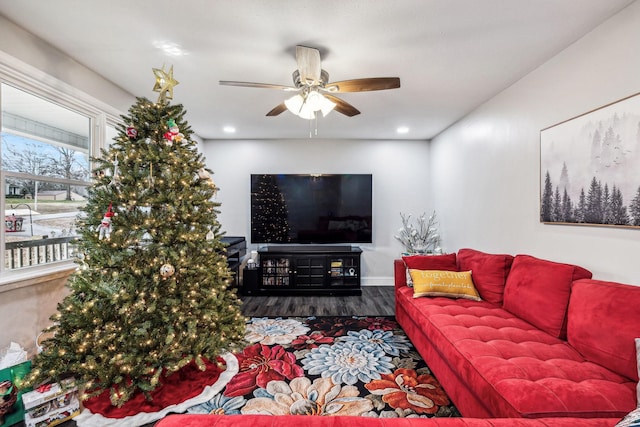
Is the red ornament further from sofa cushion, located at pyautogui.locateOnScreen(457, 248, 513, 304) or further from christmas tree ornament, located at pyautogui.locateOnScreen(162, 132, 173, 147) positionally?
sofa cushion, located at pyautogui.locateOnScreen(457, 248, 513, 304)

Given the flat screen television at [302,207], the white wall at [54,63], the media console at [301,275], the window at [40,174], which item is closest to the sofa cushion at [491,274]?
the media console at [301,275]

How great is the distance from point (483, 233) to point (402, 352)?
1684mm

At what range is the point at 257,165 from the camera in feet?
15.8

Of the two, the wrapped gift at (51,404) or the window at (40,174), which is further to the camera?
the window at (40,174)

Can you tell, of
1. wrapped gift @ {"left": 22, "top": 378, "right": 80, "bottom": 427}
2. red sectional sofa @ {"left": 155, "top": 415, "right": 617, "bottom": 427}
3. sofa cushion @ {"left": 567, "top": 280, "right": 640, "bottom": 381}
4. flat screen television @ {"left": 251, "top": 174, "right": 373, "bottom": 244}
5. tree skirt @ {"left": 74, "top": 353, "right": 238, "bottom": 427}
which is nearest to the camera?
red sectional sofa @ {"left": 155, "top": 415, "right": 617, "bottom": 427}

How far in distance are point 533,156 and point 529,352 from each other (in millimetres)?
1673

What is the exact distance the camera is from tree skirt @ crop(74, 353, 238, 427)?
5.75 feet

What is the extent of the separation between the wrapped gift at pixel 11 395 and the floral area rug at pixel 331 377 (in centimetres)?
101

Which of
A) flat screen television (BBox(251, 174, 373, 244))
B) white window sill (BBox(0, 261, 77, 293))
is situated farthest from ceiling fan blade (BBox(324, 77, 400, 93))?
flat screen television (BBox(251, 174, 373, 244))

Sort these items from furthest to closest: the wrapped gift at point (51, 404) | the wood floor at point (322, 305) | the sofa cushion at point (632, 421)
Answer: the wood floor at point (322, 305) < the wrapped gift at point (51, 404) < the sofa cushion at point (632, 421)

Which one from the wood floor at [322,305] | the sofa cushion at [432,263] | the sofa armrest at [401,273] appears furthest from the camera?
the wood floor at [322,305]

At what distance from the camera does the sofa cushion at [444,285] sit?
2555mm

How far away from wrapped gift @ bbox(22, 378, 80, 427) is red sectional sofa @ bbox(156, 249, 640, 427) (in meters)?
1.28

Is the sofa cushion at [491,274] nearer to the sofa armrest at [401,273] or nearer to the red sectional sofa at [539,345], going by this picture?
the red sectional sofa at [539,345]
